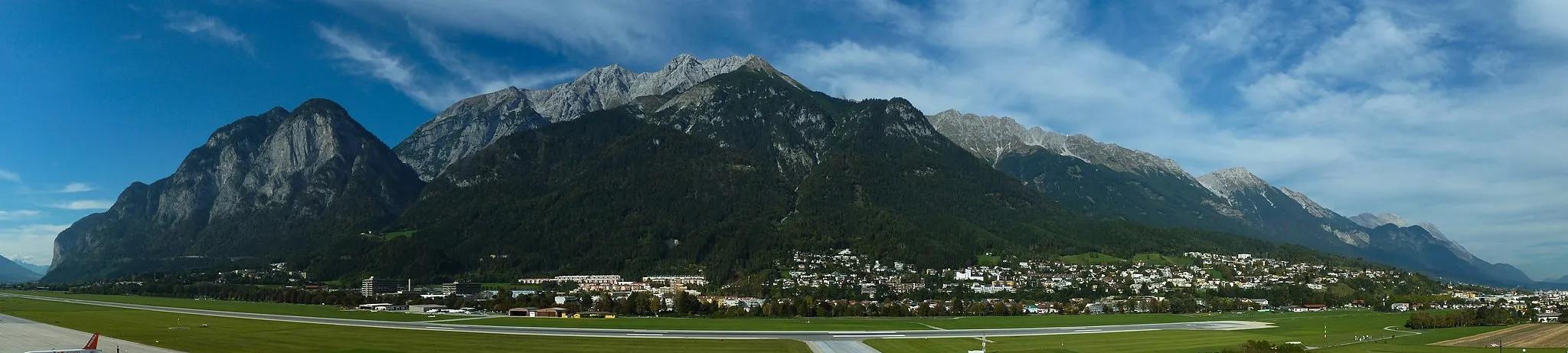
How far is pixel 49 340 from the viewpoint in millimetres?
62281

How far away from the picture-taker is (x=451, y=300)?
122562 mm

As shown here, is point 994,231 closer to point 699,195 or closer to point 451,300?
point 699,195

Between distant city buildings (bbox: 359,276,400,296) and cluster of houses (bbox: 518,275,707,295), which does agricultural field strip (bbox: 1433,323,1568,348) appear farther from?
distant city buildings (bbox: 359,276,400,296)

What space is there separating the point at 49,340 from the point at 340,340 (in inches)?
718

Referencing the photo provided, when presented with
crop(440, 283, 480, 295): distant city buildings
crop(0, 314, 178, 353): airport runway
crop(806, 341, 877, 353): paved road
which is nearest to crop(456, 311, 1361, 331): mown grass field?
crop(806, 341, 877, 353): paved road

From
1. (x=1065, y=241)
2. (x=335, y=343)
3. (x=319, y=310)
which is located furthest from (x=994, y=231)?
(x=335, y=343)

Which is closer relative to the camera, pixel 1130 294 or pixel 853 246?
pixel 1130 294

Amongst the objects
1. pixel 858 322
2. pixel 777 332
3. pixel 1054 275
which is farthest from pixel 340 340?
pixel 1054 275

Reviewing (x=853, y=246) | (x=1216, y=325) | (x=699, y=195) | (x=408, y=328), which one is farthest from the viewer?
(x=699, y=195)

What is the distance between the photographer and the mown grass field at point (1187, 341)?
62.3 metres

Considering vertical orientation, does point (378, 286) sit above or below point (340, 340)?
above

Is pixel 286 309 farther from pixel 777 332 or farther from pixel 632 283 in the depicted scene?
pixel 777 332

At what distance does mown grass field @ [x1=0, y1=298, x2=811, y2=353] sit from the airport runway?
1.48 metres

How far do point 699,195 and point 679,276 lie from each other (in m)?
45.4
